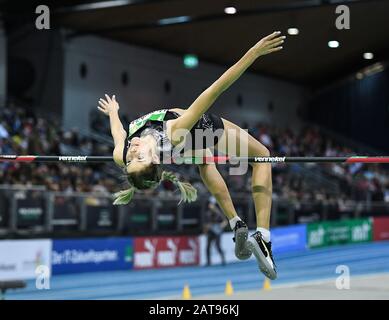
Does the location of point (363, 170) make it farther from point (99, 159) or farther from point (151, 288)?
point (99, 159)

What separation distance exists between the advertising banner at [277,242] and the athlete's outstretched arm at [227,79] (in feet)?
45.4

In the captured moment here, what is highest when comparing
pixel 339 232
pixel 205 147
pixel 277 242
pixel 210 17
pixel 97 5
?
pixel 97 5

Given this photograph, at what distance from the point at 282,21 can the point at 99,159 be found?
16.6 m

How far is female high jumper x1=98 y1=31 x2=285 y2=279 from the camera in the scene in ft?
19.8

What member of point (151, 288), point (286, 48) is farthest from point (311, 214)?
point (151, 288)

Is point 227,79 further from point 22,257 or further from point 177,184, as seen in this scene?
point 22,257

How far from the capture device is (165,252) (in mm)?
19062

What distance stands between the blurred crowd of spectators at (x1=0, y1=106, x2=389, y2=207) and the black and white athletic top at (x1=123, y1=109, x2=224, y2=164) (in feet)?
32.8

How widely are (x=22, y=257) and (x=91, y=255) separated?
217cm

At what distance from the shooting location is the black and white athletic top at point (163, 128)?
20.7ft

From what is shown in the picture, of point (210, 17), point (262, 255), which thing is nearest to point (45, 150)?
point (210, 17)

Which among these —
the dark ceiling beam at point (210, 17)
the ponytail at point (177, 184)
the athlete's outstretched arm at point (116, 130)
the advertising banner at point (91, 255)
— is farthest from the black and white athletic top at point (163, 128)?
the dark ceiling beam at point (210, 17)

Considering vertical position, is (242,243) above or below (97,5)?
below

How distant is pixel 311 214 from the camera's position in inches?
953
